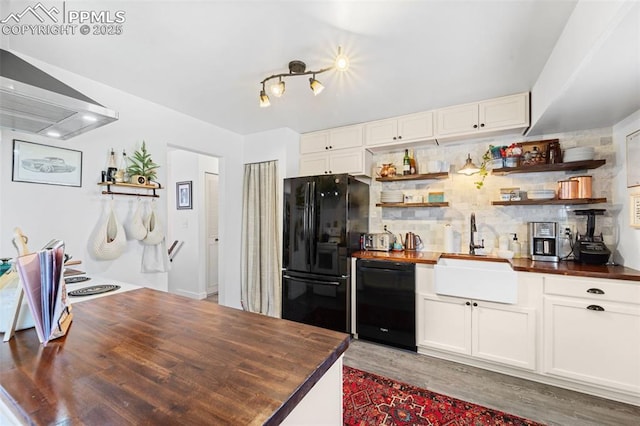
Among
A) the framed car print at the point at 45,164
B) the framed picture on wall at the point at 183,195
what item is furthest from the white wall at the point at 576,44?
the framed picture on wall at the point at 183,195

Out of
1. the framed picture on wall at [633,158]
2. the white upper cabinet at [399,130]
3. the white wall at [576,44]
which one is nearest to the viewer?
the white wall at [576,44]

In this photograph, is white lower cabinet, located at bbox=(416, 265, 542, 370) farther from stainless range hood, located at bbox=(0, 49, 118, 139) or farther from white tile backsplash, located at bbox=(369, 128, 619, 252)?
stainless range hood, located at bbox=(0, 49, 118, 139)

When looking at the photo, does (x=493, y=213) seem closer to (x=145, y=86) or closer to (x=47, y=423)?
(x=47, y=423)

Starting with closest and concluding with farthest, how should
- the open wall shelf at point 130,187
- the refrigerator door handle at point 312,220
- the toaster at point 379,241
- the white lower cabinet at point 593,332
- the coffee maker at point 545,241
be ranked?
the white lower cabinet at point 593,332 < the open wall shelf at point 130,187 < the coffee maker at point 545,241 < the refrigerator door handle at point 312,220 < the toaster at point 379,241

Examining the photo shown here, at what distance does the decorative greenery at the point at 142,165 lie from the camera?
247 centimetres

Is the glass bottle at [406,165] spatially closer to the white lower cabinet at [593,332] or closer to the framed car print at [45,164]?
the white lower cabinet at [593,332]

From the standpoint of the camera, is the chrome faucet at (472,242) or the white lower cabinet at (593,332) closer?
the white lower cabinet at (593,332)

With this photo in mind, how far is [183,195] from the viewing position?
448 cm

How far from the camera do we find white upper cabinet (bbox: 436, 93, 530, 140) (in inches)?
96.3

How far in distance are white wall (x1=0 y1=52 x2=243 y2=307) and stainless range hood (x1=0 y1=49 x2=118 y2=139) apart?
542 millimetres

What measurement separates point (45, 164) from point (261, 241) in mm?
2147

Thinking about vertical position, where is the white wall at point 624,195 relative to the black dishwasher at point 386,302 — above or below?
above

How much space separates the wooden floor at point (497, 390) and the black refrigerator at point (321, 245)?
0.54 meters

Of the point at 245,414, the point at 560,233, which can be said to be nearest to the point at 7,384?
the point at 245,414
